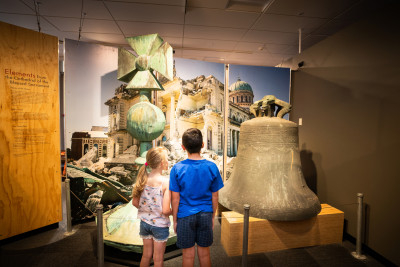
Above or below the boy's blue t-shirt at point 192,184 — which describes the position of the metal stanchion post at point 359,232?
below

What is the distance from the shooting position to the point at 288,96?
12.1 ft

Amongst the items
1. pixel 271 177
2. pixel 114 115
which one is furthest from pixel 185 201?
pixel 114 115

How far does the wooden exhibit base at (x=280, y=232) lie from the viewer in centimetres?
227

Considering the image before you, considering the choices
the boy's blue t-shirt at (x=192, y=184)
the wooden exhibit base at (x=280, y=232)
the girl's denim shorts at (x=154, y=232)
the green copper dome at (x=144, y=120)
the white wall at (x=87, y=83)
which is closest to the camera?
the boy's blue t-shirt at (x=192, y=184)

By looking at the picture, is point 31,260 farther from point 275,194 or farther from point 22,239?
point 275,194

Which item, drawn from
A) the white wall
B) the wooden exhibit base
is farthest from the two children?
the white wall

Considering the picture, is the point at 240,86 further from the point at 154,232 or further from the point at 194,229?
the point at 154,232

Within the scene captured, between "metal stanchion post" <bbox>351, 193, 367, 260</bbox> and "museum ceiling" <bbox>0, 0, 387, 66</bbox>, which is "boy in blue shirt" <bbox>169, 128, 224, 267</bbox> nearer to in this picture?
"metal stanchion post" <bbox>351, 193, 367, 260</bbox>

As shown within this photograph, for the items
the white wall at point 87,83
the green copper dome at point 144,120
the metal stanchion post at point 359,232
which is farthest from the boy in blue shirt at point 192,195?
the white wall at point 87,83

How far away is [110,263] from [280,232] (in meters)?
1.98

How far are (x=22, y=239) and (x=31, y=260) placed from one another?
25.3 inches

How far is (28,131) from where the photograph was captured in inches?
104

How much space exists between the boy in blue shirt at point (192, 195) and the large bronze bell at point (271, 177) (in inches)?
31.7

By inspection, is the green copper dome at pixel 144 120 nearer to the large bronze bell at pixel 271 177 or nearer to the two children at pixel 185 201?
the two children at pixel 185 201
